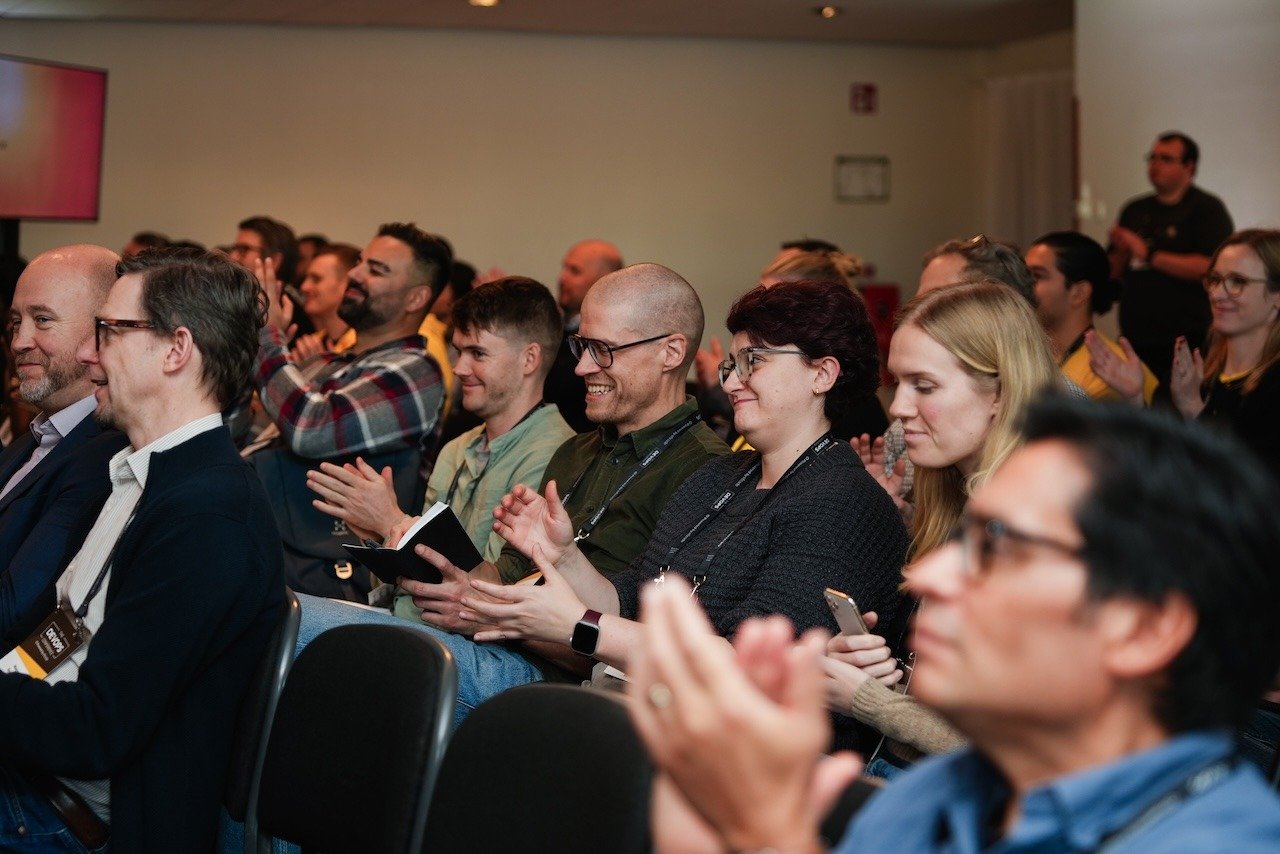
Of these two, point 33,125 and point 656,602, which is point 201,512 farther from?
point 33,125

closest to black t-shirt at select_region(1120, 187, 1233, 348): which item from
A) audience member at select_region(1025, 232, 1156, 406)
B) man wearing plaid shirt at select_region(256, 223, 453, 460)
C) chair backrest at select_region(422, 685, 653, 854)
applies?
audience member at select_region(1025, 232, 1156, 406)

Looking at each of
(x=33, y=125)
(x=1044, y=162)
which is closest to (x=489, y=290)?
(x=33, y=125)

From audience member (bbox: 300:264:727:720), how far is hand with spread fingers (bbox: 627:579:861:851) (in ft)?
5.92

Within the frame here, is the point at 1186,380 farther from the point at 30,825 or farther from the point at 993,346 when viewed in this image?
the point at 30,825

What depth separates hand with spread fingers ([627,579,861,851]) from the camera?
3.30ft

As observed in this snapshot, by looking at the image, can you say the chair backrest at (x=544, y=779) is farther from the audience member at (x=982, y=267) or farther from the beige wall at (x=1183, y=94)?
the beige wall at (x=1183, y=94)

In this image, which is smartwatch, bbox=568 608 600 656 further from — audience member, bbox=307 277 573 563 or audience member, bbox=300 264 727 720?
audience member, bbox=307 277 573 563

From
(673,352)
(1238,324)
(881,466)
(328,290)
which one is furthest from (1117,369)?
(328,290)

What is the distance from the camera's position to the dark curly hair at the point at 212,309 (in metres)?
2.50

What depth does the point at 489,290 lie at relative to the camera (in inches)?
149

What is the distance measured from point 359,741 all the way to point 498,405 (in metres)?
1.75

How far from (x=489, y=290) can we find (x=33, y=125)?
9.21 feet

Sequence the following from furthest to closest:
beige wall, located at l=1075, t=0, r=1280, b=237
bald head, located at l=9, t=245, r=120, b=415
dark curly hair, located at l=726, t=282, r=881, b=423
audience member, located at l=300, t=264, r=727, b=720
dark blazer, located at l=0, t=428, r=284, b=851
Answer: beige wall, located at l=1075, t=0, r=1280, b=237
bald head, located at l=9, t=245, r=120, b=415
audience member, located at l=300, t=264, r=727, b=720
dark curly hair, located at l=726, t=282, r=881, b=423
dark blazer, located at l=0, t=428, r=284, b=851

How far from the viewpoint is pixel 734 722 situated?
1.00 meters
